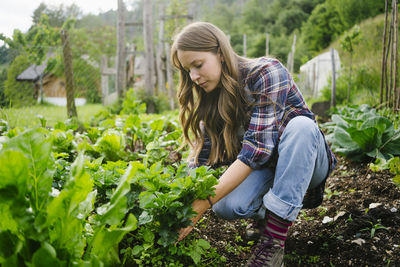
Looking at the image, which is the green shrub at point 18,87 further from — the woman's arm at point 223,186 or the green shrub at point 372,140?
the green shrub at point 372,140

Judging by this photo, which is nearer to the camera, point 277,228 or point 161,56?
point 277,228

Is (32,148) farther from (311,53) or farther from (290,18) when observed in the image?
(290,18)

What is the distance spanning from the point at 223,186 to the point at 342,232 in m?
0.89

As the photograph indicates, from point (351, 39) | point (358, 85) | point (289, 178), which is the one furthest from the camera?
point (358, 85)

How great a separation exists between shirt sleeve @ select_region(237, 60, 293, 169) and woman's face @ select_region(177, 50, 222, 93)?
22 centimetres

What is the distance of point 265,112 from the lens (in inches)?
67.6

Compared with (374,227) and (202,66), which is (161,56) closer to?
(202,66)

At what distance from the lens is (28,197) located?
1.05 meters

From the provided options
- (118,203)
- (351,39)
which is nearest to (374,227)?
(118,203)

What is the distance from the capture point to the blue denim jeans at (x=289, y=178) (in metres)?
1.61

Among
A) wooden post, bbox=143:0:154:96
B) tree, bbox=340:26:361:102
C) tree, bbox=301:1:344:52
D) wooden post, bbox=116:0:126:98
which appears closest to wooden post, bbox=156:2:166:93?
wooden post, bbox=143:0:154:96

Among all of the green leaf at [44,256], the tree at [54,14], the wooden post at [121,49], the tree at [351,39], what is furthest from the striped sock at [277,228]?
the wooden post at [121,49]

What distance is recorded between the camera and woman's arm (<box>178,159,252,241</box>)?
1484 millimetres

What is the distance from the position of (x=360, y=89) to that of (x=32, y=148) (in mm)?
8230
